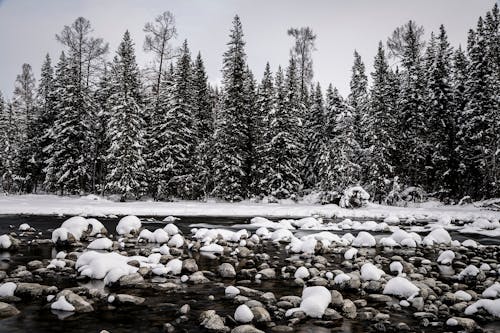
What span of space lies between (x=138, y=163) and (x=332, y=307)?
26791 mm

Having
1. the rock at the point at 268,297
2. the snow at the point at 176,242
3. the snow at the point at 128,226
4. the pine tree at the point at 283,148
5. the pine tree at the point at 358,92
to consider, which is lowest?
the rock at the point at 268,297

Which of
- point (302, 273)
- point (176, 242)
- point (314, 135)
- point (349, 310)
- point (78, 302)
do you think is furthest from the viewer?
point (314, 135)

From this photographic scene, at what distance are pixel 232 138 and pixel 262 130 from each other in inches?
142

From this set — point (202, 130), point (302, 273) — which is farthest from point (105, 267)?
point (202, 130)

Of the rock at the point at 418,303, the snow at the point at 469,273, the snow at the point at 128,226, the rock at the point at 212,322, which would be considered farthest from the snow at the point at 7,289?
the snow at the point at 469,273

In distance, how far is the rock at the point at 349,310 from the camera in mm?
7270

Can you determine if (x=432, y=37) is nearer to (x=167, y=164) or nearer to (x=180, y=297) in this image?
(x=167, y=164)

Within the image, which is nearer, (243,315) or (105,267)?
(243,315)

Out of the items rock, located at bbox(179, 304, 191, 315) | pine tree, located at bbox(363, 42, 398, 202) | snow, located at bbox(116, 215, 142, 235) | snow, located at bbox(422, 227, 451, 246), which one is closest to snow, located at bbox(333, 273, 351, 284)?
rock, located at bbox(179, 304, 191, 315)

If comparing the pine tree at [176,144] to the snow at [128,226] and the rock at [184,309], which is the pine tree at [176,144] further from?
the rock at [184,309]

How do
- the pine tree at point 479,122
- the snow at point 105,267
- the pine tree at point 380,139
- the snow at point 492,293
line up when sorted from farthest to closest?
the pine tree at point 380,139 → the pine tree at point 479,122 → the snow at point 105,267 → the snow at point 492,293

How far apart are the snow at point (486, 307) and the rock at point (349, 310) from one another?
6.96ft

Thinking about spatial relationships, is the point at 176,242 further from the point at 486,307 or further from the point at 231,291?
the point at 486,307

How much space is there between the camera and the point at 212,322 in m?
6.52
